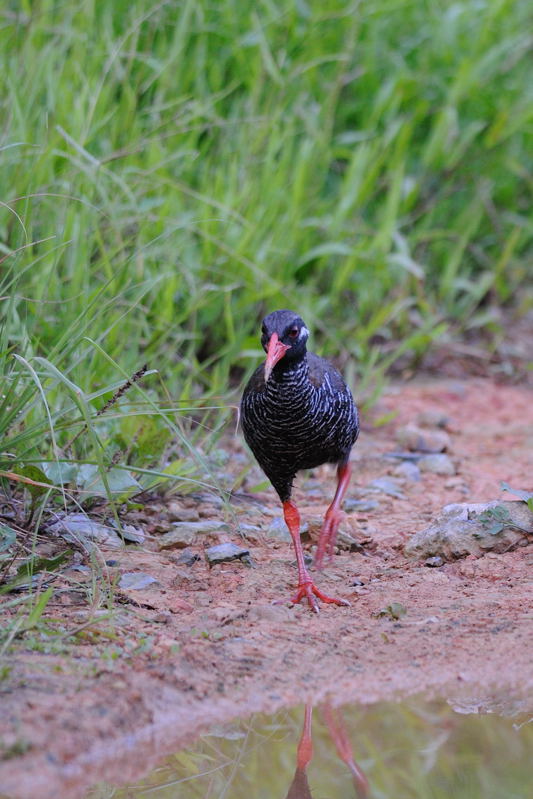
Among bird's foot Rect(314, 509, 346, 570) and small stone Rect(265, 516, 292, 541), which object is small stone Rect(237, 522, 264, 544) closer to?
small stone Rect(265, 516, 292, 541)

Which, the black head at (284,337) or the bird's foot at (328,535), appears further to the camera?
the bird's foot at (328,535)

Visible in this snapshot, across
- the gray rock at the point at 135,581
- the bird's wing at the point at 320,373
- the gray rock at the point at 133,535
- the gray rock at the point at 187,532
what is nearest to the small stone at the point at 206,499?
the gray rock at the point at 187,532

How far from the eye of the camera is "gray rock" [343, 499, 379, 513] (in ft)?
16.7


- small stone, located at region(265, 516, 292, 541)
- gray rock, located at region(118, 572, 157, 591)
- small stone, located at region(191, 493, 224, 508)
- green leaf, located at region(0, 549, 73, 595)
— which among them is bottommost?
small stone, located at region(265, 516, 292, 541)

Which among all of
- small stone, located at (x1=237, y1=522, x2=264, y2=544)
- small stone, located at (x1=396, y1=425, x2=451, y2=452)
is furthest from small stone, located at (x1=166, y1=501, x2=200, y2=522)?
small stone, located at (x1=396, y1=425, x2=451, y2=452)

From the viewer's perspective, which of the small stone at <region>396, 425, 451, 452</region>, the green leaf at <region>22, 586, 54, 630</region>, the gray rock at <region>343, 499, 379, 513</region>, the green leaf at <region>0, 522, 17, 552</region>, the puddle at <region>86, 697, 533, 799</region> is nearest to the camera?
the puddle at <region>86, 697, 533, 799</region>

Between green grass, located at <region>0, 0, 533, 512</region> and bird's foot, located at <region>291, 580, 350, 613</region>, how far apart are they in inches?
25.3

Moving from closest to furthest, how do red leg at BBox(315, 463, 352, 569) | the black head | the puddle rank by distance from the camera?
the puddle, the black head, red leg at BBox(315, 463, 352, 569)

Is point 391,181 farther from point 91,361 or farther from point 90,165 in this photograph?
point 91,361

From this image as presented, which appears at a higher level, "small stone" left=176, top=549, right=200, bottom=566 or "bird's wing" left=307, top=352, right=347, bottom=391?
"bird's wing" left=307, top=352, right=347, bottom=391

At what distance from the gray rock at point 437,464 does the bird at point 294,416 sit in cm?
130

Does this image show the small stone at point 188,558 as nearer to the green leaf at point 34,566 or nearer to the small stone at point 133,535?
the small stone at point 133,535

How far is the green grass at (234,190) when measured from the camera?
4.78 meters

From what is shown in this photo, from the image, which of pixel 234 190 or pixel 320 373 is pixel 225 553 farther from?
pixel 234 190
